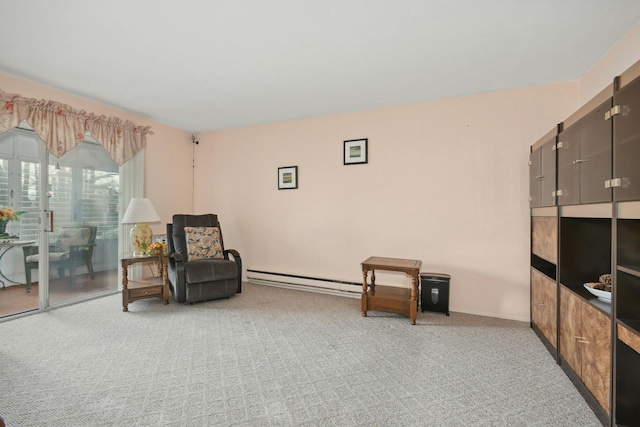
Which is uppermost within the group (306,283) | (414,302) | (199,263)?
(199,263)

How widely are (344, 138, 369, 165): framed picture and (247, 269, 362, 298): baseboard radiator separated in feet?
5.26

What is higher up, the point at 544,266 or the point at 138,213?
the point at 138,213

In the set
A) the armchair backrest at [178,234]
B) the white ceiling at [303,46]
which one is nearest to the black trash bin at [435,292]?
the white ceiling at [303,46]

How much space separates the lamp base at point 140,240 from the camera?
3807mm

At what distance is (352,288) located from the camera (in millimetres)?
3949

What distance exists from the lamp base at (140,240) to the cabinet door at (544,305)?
4.29 metres

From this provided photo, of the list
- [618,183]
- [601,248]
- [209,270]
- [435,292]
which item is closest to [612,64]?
[601,248]

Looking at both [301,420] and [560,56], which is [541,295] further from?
[301,420]

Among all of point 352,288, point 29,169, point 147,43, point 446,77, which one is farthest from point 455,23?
point 29,169

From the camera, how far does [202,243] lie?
13.4 feet

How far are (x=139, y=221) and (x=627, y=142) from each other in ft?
14.6

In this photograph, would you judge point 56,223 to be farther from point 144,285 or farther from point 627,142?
point 627,142

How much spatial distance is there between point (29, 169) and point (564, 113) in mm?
5650

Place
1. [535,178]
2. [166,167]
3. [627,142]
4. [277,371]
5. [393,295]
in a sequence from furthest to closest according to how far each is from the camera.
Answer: [166,167] < [393,295] < [535,178] < [277,371] < [627,142]
